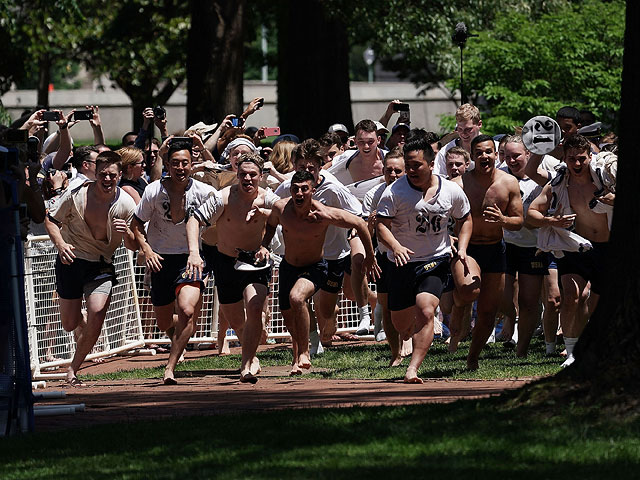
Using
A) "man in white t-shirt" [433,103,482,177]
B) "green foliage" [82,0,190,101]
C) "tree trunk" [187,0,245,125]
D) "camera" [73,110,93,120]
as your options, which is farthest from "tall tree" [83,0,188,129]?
"man in white t-shirt" [433,103,482,177]

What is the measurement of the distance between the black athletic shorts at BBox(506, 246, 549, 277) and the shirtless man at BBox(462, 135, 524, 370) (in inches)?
41.2

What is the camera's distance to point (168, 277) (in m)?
12.6

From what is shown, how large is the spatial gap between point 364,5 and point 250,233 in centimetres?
1925

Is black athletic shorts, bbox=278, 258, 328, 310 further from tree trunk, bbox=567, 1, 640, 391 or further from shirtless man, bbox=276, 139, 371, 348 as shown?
tree trunk, bbox=567, 1, 640, 391

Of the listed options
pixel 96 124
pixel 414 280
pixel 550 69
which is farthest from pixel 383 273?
pixel 550 69

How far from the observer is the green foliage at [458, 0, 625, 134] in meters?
27.0

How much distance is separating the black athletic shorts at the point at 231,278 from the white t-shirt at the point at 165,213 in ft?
1.30

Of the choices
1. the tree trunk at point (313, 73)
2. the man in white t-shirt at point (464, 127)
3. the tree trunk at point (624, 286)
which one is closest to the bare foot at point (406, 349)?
the man in white t-shirt at point (464, 127)

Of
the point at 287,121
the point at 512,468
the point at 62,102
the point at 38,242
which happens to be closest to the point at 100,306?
the point at 38,242

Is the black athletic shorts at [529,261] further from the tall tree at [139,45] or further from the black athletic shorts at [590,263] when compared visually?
the tall tree at [139,45]

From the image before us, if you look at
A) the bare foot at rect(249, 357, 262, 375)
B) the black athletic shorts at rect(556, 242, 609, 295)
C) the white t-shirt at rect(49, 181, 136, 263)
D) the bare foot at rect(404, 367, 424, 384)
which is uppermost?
the white t-shirt at rect(49, 181, 136, 263)

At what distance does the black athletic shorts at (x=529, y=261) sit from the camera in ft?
42.7

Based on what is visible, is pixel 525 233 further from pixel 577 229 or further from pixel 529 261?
pixel 577 229

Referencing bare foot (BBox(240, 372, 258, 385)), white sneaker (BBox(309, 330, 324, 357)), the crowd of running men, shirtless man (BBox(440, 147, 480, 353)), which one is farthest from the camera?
white sneaker (BBox(309, 330, 324, 357))
